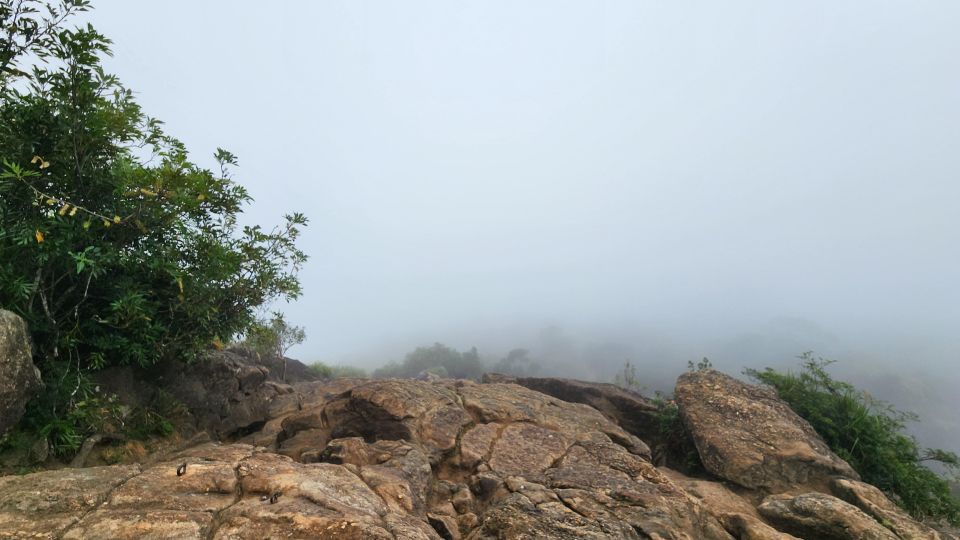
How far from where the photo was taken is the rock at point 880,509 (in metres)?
11.6

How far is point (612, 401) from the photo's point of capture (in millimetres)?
23203

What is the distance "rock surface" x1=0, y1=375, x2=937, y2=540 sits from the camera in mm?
7207

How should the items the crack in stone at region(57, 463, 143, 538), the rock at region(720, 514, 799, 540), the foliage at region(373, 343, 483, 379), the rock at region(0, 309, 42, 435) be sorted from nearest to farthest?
the crack in stone at region(57, 463, 143, 538) → the rock at region(0, 309, 42, 435) → the rock at region(720, 514, 799, 540) → the foliage at region(373, 343, 483, 379)

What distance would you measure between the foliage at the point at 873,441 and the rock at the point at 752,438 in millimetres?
3180

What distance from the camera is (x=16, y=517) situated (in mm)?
6875

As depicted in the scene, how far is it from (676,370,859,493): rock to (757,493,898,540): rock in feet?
7.86

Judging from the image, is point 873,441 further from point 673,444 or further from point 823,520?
point 823,520

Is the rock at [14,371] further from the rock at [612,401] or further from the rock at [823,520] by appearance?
the rock at [612,401]

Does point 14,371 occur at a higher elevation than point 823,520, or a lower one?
higher

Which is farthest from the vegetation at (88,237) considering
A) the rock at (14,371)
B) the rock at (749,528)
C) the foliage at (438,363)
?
the foliage at (438,363)

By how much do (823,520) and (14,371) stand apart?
20.3 metres

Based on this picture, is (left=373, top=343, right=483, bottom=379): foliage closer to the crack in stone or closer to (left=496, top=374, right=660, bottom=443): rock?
(left=496, top=374, right=660, bottom=443): rock

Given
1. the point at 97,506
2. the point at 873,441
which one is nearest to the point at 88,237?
the point at 97,506

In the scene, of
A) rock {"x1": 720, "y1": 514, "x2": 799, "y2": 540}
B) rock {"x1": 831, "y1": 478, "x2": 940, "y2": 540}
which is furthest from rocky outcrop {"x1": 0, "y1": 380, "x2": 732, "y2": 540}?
rock {"x1": 831, "y1": 478, "x2": 940, "y2": 540}
